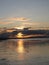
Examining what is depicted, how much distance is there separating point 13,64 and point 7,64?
0.54 m

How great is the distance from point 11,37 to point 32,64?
9773 centimetres

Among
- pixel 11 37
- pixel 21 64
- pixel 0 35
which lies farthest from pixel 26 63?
pixel 11 37

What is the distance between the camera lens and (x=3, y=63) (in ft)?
72.1

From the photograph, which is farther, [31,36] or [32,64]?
[31,36]

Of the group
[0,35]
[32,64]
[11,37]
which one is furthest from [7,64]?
[11,37]

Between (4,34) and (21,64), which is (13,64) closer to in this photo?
(21,64)

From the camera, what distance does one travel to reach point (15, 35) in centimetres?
12481

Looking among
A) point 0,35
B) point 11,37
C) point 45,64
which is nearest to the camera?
point 45,64

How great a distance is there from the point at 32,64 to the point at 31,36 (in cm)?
10176

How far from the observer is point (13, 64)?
70.5 feet

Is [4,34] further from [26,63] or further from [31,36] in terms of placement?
[26,63]

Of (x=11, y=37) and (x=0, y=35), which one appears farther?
(x=11, y=37)

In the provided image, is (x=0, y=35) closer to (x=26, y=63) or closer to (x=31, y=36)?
(x=31, y=36)

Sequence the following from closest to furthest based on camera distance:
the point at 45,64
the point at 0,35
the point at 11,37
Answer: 1. the point at 45,64
2. the point at 0,35
3. the point at 11,37
